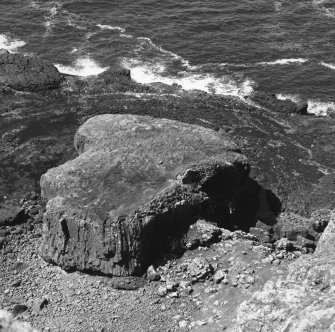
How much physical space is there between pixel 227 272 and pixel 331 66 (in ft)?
173

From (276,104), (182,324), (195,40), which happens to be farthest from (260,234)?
(195,40)

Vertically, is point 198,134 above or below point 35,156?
above

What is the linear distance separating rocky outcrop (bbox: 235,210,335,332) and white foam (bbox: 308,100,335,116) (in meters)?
44.1

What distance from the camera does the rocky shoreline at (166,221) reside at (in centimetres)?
4775

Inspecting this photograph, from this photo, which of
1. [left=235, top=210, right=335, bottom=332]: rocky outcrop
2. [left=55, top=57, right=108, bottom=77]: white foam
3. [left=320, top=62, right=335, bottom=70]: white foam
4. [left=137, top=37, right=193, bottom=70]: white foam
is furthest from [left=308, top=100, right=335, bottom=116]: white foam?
[left=235, top=210, right=335, bottom=332]: rocky outcrop

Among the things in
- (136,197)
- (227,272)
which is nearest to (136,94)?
(136,197)

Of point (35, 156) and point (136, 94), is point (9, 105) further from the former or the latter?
point (136, 94)

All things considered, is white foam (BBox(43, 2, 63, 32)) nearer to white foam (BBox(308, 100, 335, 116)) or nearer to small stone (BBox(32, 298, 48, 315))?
white foam (BBox(308, 100, 335, 116))

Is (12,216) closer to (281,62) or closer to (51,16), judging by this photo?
(281,62)

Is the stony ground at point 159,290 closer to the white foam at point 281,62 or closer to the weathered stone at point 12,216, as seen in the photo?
the weathered stone at point 12,216

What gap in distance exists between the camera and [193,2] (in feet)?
356

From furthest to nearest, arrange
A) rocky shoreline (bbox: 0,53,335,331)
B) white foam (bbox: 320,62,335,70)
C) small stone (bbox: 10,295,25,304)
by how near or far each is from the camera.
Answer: white foam (bbox: 320,62,335,70) → small stone (bbox: 10,295,25,304) → rocky shoreline (bbox: 0,53,335,331)

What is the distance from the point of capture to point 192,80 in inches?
3514

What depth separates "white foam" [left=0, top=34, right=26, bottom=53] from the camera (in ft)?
312
